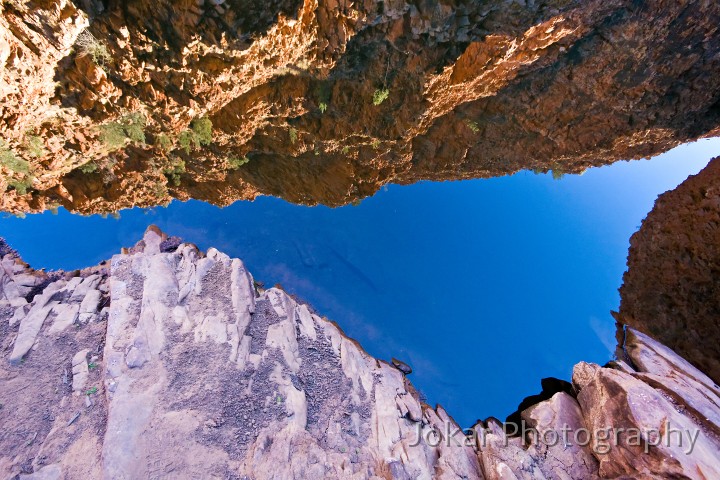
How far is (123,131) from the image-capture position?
6137 mm

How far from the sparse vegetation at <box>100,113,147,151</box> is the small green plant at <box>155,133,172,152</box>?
0.28 meters

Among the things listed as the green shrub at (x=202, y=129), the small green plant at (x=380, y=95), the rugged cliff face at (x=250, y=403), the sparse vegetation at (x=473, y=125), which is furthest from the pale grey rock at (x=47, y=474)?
the sparse vegetation at (x=473, y=125)

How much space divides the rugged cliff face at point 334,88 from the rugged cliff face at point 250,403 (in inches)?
102

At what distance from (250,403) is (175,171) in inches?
227

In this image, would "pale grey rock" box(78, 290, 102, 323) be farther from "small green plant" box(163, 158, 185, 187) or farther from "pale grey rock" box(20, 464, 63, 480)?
"small green plant" box(163, 158, 185, 187)

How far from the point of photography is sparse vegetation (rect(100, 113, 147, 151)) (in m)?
5.88

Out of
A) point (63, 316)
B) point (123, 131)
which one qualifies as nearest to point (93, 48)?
point (123, 131)

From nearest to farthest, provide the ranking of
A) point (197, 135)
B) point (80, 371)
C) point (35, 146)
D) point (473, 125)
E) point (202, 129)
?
point (80, 371) < point (35, 146) < point (202, 129) < point (197, 135) < point (473, 125)

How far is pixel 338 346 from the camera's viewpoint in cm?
651

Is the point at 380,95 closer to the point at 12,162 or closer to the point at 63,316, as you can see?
the point at 12,162

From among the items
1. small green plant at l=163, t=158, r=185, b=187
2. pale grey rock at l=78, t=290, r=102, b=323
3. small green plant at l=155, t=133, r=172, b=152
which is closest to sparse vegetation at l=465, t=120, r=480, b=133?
small green plant at l=155, t=133, r=172, b=152

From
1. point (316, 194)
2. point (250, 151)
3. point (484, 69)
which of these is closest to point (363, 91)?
point (484, 69)

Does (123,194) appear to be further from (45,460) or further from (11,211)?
(45,460)

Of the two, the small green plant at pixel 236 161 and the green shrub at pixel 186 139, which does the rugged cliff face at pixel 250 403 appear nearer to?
the green shrub at pixel 186 139
